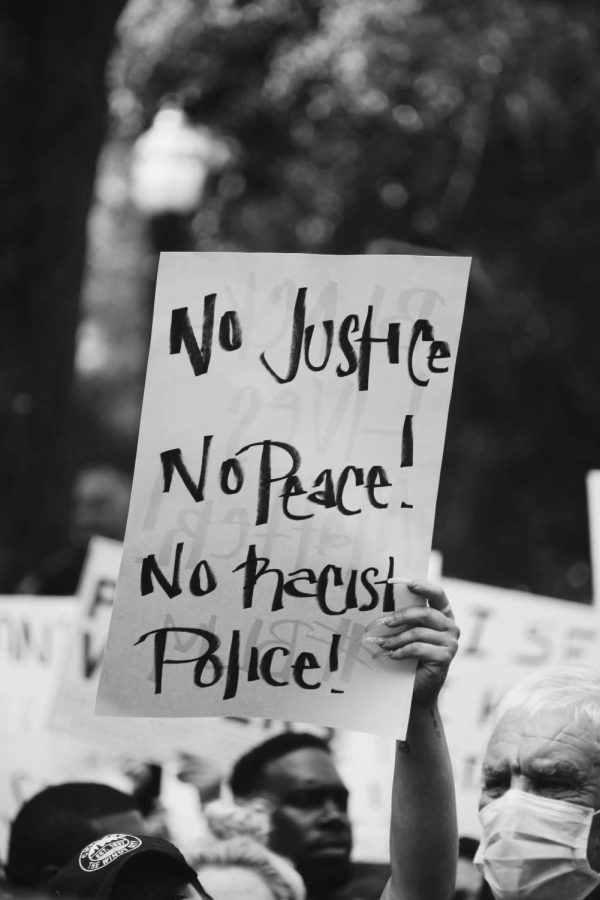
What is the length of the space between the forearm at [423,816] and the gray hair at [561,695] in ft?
0.52

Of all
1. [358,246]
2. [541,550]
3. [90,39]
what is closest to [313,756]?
[90,39]

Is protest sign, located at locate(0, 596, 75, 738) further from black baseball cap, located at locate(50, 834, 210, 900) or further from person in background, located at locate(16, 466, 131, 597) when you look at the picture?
black baseball cap, located at locate(50, 834, 210, 900)

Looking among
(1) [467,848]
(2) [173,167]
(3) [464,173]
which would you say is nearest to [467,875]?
(1) [467,848]

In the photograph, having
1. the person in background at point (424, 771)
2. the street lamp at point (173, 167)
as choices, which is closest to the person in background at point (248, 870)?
the person in background at point (424, 771)

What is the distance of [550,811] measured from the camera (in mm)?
2154

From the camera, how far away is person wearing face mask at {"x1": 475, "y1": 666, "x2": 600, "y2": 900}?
84.8 inches

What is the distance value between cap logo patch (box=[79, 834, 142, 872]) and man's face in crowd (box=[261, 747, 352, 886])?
3.59 ft

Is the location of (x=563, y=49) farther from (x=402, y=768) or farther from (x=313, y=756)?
(x=402, y=768)

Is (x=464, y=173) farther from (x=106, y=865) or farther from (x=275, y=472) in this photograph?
(x=106, y=865)

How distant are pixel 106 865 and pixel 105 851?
47 mm

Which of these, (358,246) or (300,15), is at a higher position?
(300,15)

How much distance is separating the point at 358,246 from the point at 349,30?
2556 mm

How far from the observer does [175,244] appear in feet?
31.8

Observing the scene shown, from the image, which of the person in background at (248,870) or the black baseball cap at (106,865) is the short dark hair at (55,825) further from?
the black baseball cap at (106,865)
